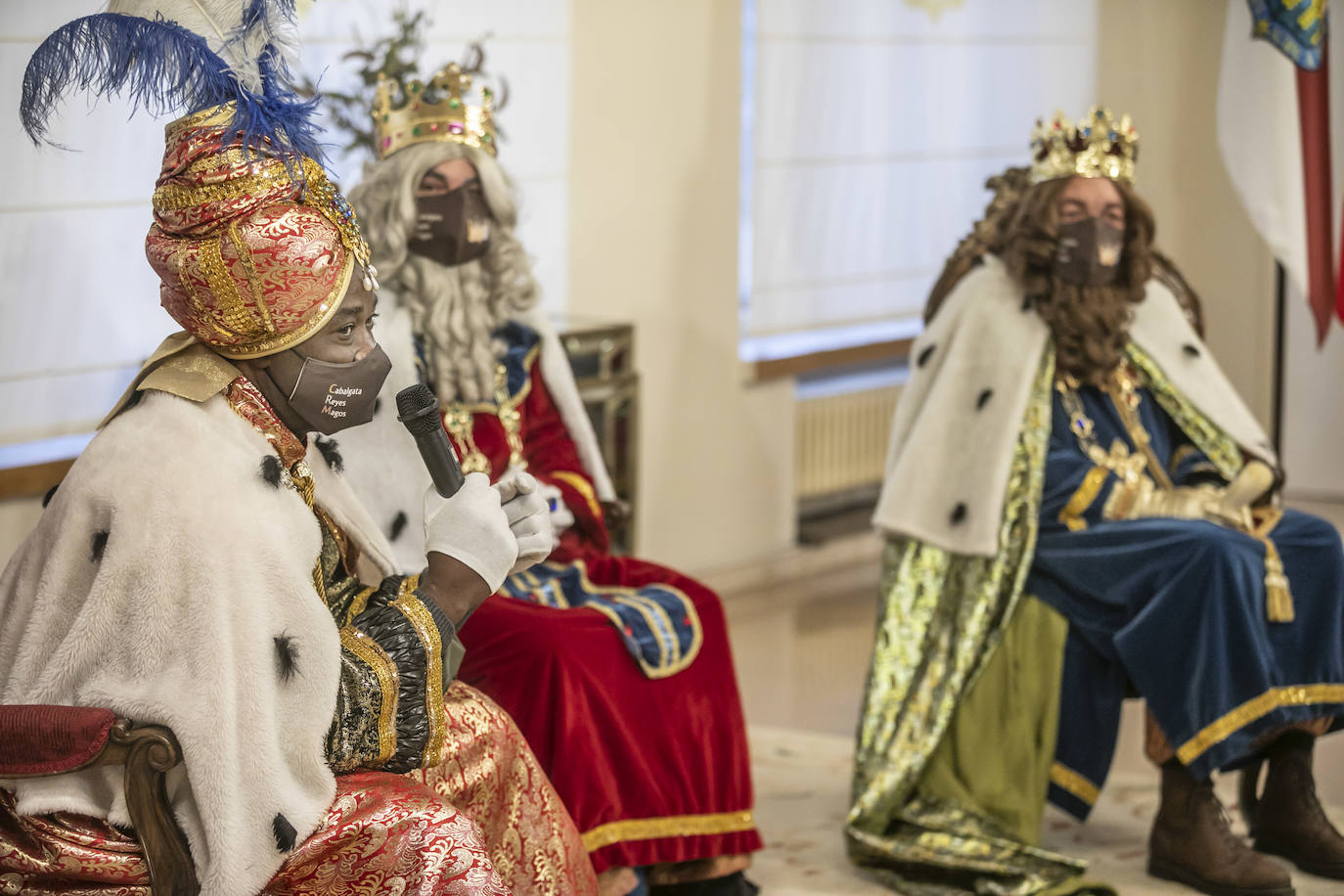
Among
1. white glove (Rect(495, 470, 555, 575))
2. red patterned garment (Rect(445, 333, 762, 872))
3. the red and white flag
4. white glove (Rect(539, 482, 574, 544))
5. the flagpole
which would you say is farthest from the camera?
the flagpole

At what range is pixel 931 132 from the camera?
23.4 ft

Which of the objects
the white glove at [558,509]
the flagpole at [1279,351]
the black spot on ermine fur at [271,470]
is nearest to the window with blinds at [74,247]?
the white glove at [558,509]

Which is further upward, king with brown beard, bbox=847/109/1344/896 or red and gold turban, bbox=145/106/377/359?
red and gold turban, bbox=145/106/377/359

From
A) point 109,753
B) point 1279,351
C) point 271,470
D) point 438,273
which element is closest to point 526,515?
point 271,470

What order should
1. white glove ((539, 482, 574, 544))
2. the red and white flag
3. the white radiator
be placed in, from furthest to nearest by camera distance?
1. the white radiator
2. the red and white flag
3. white glove ((539, 482, 574, 544))

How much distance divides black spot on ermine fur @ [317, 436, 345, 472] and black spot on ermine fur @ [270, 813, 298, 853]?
2.16 ft

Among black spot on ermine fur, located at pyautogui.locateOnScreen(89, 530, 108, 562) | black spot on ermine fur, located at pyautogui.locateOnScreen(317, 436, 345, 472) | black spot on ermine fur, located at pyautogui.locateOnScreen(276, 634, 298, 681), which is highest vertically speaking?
black spot on ermine fur, located at pyautogui.locateOnScreen(317, 436, 345, 472)

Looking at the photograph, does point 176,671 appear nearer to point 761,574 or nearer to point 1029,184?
point 1029,184

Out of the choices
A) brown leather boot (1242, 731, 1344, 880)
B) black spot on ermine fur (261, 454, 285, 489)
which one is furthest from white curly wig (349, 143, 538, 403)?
brown leather boot (1242, 731, 1344, 880)

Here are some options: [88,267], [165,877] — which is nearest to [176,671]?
[165,877]

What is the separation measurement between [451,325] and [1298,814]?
7.21ft

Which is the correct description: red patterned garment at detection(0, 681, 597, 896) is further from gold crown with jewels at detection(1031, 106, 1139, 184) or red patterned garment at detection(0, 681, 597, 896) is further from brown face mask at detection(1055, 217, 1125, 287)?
gold crown with jewels at detection(1031, 106, 1139, 184)

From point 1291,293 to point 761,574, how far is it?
3036 mm

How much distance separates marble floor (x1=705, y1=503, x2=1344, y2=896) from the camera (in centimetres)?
386
